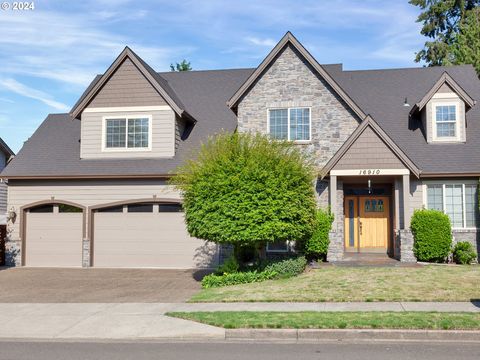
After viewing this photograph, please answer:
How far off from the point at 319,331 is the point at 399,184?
11.0 metres

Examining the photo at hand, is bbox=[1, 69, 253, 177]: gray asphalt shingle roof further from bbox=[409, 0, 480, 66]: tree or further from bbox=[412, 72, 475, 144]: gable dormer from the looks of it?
bbox=[409, 0, 480, 66]: tree

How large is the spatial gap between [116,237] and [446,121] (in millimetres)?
13723

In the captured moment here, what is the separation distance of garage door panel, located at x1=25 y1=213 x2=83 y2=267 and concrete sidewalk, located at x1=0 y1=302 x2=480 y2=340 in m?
7.77

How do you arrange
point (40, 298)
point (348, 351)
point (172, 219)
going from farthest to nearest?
point (172, 219) → point (40, 298) → point (348, 351)

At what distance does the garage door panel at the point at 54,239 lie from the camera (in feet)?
64.5

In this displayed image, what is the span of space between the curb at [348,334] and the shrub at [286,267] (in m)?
5.91

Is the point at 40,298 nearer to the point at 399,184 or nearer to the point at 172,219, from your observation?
the point at 172,219

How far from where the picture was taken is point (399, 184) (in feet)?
60.0

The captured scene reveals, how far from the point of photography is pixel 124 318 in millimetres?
10133

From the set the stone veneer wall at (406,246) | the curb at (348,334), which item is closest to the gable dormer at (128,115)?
the stone veneer wall at (406,246)

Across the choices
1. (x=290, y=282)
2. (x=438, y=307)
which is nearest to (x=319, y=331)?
(x=438, y=307)

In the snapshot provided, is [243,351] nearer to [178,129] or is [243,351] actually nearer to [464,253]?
[464,253]

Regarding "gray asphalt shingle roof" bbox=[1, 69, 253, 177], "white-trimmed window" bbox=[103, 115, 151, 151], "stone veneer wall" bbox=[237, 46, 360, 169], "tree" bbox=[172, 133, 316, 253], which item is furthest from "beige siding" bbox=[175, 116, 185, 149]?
"tree" bbox=[172, 133, 316, 253]

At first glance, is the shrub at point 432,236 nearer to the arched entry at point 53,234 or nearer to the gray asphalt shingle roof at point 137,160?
the gray asphalt shingle roof at point 137,160
